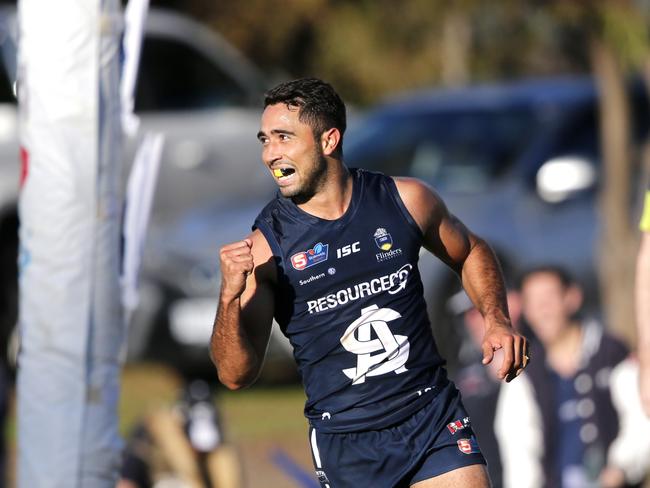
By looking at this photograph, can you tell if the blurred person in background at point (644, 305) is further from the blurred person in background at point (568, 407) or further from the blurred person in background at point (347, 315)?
the blurred person in background at point (568, 407)

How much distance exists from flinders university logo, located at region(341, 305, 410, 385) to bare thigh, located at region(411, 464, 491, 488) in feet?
1.25

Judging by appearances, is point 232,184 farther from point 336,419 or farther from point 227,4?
point 336,419

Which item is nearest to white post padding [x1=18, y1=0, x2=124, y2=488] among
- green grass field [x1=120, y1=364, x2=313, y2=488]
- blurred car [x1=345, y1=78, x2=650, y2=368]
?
green grass field [x1=120, y1=364, x2=313, y2=488]

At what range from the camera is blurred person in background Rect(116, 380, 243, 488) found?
8148 mm

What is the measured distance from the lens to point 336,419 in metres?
5.09

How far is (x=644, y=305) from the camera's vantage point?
5547 millimetres

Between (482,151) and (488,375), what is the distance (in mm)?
4651

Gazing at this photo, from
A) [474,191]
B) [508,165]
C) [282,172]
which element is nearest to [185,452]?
[282,172]

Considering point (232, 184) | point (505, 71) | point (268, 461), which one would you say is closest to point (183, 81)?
point (232, 184)

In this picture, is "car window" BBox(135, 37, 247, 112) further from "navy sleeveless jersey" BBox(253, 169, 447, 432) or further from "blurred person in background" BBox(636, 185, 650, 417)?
"navy sleeveless jersey" BBox(253, 169, 447, 432)

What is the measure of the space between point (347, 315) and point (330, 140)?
59cm

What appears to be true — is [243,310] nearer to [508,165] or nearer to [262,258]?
[262,258]

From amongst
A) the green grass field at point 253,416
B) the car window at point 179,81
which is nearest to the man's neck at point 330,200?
the green grass field at point 253,416

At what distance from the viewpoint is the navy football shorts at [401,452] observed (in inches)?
198
